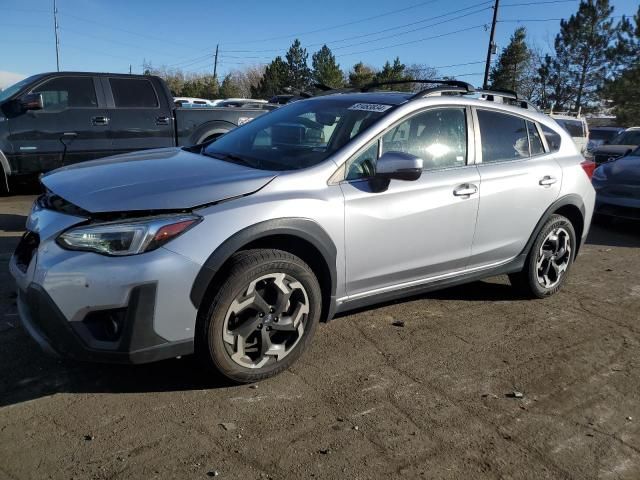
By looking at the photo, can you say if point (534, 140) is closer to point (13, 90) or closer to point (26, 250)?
point (26, 250)

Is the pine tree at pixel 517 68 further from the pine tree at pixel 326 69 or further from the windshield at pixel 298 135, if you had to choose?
the windshield at pixel 298 135

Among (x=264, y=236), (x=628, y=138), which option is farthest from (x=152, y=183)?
(x=628, y=138)

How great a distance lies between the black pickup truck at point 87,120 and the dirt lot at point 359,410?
433 centimetres

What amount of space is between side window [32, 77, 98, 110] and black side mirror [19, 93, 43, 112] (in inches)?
7.6

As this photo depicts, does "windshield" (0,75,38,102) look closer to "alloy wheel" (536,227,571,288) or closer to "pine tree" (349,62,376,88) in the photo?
"alloy wheel" (536,227,571,288)

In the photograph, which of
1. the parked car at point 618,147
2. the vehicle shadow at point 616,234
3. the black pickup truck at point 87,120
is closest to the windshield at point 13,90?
the black pickup truck at point 87,120

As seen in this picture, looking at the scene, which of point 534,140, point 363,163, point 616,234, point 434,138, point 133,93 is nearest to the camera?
point 363,163

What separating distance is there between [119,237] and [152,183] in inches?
17.8

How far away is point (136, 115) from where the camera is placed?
853 centimetres

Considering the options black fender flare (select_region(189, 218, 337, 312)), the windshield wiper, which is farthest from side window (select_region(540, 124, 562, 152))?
the windshield wiper

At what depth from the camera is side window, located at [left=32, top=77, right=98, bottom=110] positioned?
8.03 m

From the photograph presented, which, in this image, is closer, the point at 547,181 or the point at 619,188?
the point at 547,181

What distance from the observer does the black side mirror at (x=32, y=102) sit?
7.65 metres

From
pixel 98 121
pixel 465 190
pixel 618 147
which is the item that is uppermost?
pixel 98 121
